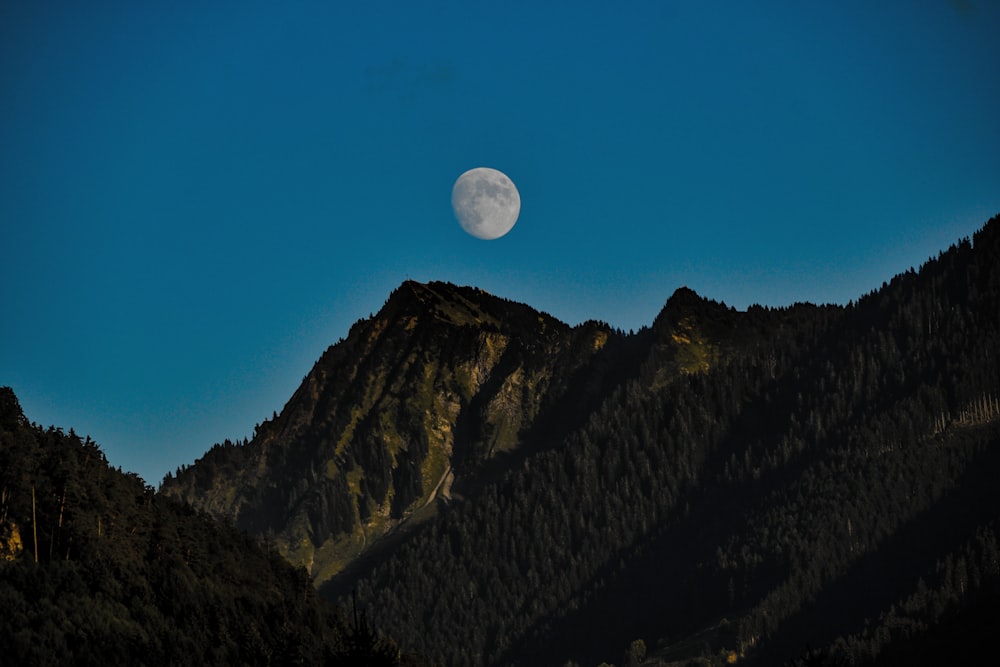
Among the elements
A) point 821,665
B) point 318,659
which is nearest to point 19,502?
point 318,659

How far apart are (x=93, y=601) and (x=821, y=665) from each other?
98.8 metres

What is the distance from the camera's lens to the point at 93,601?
187 meters

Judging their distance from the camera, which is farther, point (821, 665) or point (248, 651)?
point (248, 651)

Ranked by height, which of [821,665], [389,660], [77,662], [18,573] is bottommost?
[821,665]

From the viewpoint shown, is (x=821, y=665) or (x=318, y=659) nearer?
(x=821, y=665)

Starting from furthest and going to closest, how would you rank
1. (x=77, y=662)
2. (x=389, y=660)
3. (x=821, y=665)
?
(x=77, y=662) → (x=821, y=665) → (x=389, y=660)

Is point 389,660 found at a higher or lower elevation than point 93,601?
lower

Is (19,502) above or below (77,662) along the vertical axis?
above

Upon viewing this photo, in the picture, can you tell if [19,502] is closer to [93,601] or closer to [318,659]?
[93,601]

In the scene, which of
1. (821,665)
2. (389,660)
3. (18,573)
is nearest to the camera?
(389,660)

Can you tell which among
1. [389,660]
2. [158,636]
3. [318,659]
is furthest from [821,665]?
[158,636]

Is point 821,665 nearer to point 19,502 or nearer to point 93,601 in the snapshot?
point 93,601

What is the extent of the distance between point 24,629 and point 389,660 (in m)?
68.7

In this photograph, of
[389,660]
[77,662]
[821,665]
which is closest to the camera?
[389,660]
